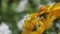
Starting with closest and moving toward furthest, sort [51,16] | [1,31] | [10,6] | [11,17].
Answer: [51,16] < [1,31] < [11,17] < [10,6]

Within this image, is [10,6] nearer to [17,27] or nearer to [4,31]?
[17,27]

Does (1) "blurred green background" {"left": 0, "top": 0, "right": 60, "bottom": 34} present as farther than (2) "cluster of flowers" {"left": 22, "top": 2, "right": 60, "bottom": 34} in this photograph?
Yes

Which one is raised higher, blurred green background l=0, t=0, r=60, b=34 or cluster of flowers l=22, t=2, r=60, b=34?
blurred green background l=0, t=0, r=60, b=34

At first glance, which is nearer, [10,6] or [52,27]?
[52,27]

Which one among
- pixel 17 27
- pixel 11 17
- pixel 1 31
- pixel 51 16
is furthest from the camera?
pixel 11 17

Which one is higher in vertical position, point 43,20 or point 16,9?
point 16,9

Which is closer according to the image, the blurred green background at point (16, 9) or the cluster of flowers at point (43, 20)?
the cluster of flowers at point (43, 20)

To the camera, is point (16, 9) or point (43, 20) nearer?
point (43, 20)

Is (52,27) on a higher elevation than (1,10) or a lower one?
lower

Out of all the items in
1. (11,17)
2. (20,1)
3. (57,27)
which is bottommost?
(57,27)

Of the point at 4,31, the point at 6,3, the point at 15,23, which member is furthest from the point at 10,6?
the point at 4,31

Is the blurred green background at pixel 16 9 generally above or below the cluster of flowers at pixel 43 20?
above
